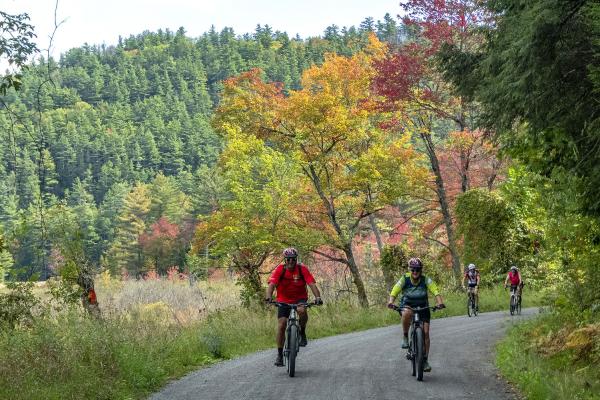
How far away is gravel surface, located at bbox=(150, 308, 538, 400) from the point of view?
29.5 ft

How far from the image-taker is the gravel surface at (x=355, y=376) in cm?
900

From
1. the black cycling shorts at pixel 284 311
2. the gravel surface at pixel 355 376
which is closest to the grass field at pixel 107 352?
the gravel surface at pixel 355 376

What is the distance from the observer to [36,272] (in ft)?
41.8

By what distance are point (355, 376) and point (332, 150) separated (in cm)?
1658

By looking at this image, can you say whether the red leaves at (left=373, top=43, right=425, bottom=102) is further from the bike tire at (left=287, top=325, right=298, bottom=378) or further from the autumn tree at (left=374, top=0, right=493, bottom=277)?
the bike tire at (left=287, top=325, right=298, bottom=378)

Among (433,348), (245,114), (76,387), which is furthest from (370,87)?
(76,387)

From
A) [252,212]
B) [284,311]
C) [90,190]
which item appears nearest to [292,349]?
[284,311]

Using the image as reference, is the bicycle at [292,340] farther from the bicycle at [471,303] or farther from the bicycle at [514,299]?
the bicycle at [471,303]

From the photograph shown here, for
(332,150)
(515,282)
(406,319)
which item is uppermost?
(332,150)

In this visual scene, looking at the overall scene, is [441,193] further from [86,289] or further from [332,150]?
[86,289]

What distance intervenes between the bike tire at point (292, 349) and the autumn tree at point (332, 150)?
1301cm

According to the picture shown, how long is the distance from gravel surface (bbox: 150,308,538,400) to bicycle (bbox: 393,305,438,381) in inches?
7.4

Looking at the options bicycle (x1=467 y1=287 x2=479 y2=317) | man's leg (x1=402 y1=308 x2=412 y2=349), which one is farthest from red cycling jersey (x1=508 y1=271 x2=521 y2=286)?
man's leg (x1=402 y1=308 x2=412 y2=349)

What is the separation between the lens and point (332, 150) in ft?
86.1
